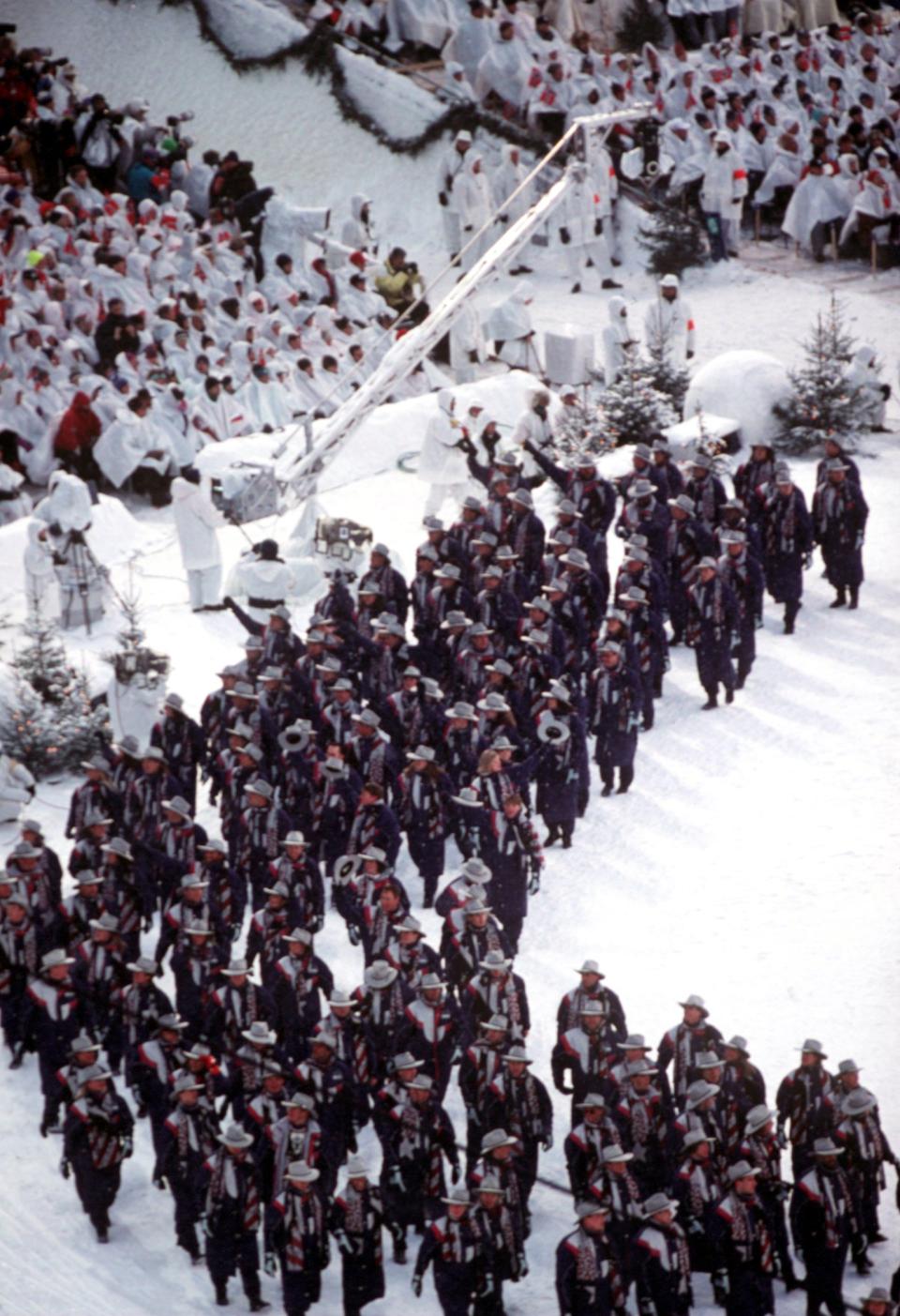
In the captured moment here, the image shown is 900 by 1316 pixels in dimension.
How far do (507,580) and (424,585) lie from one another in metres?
0.63

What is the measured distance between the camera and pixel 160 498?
23.3 meters

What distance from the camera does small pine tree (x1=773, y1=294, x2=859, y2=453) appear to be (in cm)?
2305

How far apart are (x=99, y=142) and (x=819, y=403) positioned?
29.5ft

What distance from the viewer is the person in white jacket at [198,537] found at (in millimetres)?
20078

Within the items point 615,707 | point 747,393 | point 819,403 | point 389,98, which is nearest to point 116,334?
point 747,393

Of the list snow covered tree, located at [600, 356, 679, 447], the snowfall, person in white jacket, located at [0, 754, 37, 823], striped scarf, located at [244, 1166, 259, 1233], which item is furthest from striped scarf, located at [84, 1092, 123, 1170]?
snow covered tree, located at [600, 356, 679, 447]

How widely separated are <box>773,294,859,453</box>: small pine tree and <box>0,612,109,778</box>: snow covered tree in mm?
7647

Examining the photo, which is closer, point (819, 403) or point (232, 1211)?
point (232, 1211)

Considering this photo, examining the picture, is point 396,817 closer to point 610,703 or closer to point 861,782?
point 610,703

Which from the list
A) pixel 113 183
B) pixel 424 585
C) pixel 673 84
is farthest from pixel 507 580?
pixel 673 84

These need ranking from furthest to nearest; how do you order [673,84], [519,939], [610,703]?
[673,84], [610,703], [519,939]

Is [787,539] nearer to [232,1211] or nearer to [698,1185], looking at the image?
[698,1185]

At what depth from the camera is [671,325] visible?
Answer: 2497 cm

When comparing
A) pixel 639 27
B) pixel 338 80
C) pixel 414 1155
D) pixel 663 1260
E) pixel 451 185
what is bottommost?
pixel 414 1155
